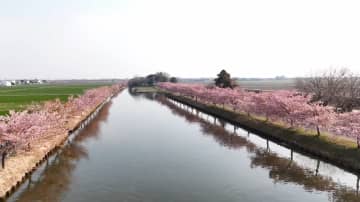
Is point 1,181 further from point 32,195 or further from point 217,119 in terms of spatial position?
point 217,119

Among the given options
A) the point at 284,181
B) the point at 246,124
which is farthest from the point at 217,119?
the point at 284,181

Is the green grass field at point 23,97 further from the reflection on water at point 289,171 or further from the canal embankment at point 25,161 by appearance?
the reflection on water at point 289,171

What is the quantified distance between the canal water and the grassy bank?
3.65 ft

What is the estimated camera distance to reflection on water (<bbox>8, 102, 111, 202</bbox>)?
22.5 meters

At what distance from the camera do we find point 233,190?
23984 millimetres

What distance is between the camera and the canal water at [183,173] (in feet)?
75.2

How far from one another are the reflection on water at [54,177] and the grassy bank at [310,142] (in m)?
19.5

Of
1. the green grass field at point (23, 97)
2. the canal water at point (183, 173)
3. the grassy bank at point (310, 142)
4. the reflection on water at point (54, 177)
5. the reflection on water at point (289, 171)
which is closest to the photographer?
the reflection on water at point (54, 177)

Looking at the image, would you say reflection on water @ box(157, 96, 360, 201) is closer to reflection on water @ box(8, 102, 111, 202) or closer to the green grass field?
reflection on water @ box(8, 102, 111, 202)

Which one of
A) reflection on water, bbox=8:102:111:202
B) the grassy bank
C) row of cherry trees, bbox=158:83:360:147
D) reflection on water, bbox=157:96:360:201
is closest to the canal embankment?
reflection on water, bbox=8:102:111:202

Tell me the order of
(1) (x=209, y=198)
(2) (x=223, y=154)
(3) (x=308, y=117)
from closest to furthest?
1. (1) (x=209, y=198)
2. (2) (x=223, y=154)
3. (3) (x=308, y=117)

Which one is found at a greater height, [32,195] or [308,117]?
[308,117]

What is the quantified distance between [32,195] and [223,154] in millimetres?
17769

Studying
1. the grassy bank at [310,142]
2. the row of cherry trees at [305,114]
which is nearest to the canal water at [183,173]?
the grassy bank at [310,142]
